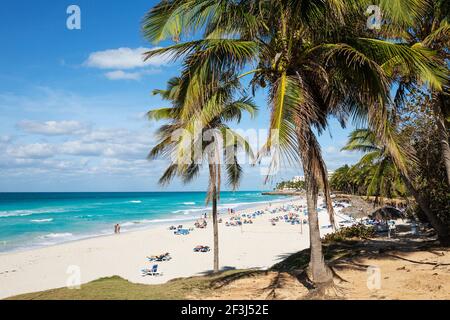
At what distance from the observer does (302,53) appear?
606 centimetres

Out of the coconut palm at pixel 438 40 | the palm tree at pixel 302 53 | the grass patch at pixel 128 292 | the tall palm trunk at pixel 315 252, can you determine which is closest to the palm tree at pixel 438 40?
the coconut palm at pixel 438 40

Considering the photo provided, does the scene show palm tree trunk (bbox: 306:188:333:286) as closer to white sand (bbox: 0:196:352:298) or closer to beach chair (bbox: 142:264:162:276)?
white sand (bbox: 0:196:352:298)

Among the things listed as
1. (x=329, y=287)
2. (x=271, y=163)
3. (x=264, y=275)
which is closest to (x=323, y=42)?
(x=271, y=163)

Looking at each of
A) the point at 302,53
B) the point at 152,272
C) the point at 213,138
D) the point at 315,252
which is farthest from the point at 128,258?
the point at 302,53

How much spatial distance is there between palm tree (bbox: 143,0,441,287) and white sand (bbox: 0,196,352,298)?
10.3 m

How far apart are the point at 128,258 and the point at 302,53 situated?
1704cm

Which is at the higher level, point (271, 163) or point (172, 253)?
point (271, 163)

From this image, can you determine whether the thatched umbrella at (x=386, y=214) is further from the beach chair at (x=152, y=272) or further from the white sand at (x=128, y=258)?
the beach chair at (x=152, y=272)

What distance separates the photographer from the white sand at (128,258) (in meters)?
15.2

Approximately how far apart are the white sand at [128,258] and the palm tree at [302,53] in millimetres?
10278

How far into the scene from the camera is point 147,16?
557cm

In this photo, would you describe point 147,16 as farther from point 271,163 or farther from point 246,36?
point 271,163

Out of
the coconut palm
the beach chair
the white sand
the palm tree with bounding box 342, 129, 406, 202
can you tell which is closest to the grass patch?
the white sand
